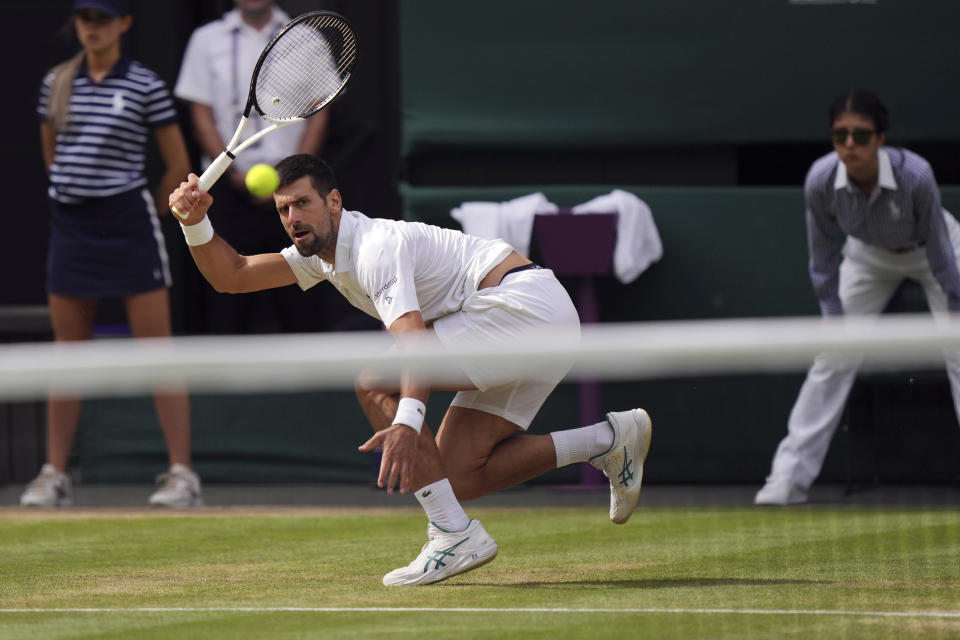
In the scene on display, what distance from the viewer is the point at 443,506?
14.9 feet

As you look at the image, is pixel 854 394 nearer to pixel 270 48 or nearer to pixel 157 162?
pixel 270 48

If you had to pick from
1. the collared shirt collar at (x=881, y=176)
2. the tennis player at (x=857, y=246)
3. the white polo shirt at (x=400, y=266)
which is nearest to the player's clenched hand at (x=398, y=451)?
the white polo shirt at (x=400, y=266)

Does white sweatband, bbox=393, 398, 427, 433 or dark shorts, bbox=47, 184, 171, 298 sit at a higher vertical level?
white sweatband, bbox=393, 398, 427, 433

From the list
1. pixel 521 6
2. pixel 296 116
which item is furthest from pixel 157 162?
pixel 296 116

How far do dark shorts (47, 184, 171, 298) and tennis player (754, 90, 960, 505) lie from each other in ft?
8.88

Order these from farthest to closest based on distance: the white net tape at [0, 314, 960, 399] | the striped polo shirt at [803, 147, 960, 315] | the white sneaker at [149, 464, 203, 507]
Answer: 1. the white sneaker at [149, 464, 203, 507]
2. the striped polo shirt at [803, 147, 960, 315]
3. the white net tape at [0, 314, 960, 399]

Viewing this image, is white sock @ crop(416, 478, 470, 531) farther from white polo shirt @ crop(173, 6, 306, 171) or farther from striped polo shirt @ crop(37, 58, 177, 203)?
white polo shirt @ crop(173, 6, 306, 171)

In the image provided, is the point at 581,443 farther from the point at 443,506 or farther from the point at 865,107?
the point at 865,107

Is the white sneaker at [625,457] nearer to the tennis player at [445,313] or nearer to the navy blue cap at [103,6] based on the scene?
the tennis player at [445,313]

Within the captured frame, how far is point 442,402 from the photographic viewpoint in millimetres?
7277

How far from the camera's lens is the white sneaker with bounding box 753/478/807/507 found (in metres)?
6.59

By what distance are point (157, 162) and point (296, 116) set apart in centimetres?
373

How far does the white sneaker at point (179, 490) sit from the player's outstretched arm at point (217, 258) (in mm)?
2160

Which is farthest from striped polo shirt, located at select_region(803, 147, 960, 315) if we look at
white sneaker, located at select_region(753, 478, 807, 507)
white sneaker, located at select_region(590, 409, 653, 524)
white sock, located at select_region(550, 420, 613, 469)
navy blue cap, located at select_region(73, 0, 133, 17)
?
navy blue cap, located at select_region(73, 0, 133, 17)
